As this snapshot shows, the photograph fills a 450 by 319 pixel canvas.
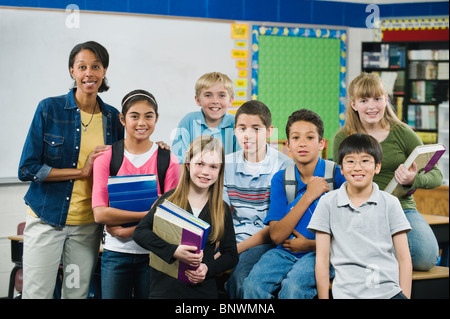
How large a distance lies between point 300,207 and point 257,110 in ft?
1.16

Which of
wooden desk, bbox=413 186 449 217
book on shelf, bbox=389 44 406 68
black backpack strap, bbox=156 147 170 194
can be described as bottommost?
wooden desk, bbox=413 186 449 217

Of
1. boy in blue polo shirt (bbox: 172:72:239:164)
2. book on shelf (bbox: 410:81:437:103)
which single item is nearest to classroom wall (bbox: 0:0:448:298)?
boy in blue polo shirt (bbox: 172:72:239:164)

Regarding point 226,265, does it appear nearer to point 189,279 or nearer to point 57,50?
point 189,279

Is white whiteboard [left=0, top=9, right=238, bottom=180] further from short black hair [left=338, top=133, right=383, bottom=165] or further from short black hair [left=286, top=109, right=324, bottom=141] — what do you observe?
short black hair [left=338, top=133, right=383, bottom=165]

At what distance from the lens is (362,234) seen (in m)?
1.71

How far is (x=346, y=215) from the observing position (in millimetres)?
1739

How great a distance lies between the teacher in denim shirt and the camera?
176 cm

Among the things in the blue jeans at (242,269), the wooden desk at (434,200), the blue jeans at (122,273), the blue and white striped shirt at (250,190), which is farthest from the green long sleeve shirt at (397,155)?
the wooden desk at (434,200)

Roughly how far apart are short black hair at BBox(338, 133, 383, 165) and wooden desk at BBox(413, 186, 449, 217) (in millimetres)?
3366

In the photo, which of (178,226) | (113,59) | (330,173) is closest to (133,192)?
(178,226)

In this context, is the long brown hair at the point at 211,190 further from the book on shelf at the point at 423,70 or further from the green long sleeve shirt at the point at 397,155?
the book on shelf at the point at 423,70

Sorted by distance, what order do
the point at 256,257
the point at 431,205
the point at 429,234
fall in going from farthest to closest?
the point at 431,205 → the point at 429,234 → the point at 256,257

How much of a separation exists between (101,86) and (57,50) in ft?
0.56

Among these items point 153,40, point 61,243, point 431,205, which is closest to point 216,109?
point 153,40
